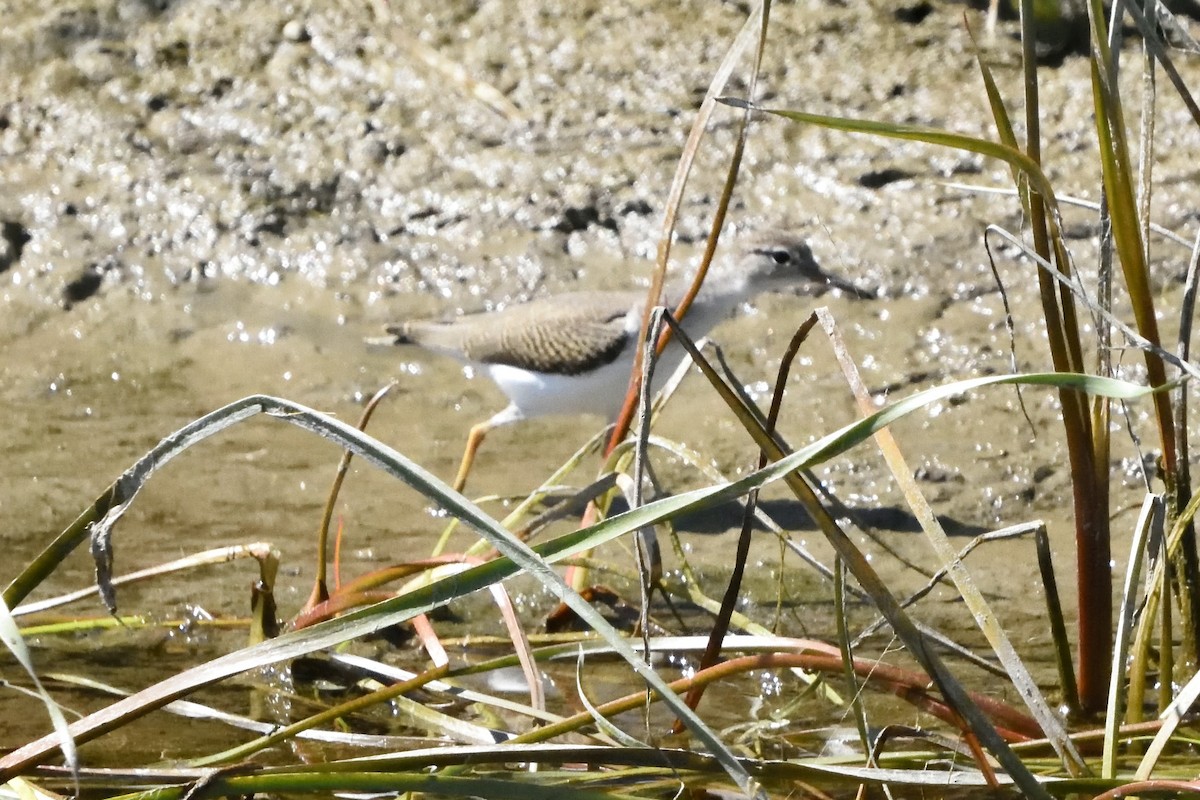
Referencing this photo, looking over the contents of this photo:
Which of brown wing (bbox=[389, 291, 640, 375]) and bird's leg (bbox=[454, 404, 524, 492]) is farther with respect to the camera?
brown wing (bbox=[389, 291, 640, 375])

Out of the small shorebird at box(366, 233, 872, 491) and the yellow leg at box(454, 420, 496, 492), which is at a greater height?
the small shorebird at box(366, 233, 872, 491)

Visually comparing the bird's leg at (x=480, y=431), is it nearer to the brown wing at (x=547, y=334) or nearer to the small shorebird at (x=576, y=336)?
the small shorebird at (x=576, y=336)

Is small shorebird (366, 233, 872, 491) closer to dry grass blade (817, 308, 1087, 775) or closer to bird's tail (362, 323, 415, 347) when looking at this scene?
bird's tail (362, 323, 415, 347)

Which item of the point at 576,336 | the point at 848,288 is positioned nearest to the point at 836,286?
the point at 848,288

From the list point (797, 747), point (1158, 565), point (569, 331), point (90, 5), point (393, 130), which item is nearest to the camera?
point (1158, 565)

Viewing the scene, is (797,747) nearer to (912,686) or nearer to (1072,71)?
(912,686)

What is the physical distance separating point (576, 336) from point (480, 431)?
0.52 metres

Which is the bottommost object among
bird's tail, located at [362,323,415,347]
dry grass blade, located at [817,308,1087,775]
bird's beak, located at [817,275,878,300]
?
bird's tail, located at [362,323,415,347]

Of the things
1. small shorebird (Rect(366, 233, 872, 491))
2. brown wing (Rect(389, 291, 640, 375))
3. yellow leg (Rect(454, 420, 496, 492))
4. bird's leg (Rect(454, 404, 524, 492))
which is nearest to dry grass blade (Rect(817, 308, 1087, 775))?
bird's leg (Rect(454, 404, 524, 492))

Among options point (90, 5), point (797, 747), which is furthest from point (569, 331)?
point (90, 5)

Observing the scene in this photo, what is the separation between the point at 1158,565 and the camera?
103 inches

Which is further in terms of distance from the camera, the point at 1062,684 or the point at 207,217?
the point at 207,217

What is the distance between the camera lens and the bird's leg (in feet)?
15.6

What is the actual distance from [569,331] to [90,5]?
3.49m
